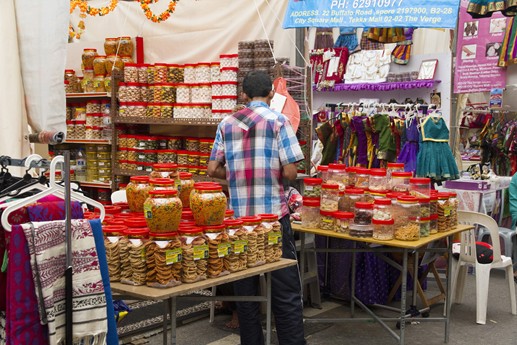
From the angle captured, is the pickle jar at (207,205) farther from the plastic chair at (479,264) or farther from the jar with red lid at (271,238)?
the plastic chair at (479,264)

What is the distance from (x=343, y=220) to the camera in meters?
→ 4.21

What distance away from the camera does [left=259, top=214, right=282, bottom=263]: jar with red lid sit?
10.6 feet

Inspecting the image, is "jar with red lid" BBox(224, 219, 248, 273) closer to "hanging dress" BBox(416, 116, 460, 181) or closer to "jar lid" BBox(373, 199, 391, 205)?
"jar lid" BBox(373, 199, 391, 205)

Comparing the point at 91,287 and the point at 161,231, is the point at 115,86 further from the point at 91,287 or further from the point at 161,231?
the point at 91,287

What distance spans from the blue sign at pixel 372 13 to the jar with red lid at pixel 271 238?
2.47 metres

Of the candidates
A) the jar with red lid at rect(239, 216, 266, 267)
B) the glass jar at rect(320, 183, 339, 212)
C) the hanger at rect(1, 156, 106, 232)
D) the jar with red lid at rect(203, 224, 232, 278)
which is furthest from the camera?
the glass jar at rect(320, 183, 339, 212)

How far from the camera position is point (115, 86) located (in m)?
6.35

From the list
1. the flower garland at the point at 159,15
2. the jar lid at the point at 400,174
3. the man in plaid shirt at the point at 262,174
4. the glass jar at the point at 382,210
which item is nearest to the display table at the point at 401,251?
the glass jar at the point at 382,210

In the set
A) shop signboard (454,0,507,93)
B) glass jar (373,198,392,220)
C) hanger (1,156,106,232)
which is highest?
shop signboard (454,0,507,93)

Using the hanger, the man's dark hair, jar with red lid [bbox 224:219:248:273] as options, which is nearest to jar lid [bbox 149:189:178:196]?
jar with red lid [bbox 224:219:248:273]

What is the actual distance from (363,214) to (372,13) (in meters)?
1.93

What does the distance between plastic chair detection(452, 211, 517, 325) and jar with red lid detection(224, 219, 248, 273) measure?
2.69 m

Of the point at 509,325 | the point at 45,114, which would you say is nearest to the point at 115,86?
the point at 45,114

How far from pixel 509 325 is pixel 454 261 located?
69 cm
